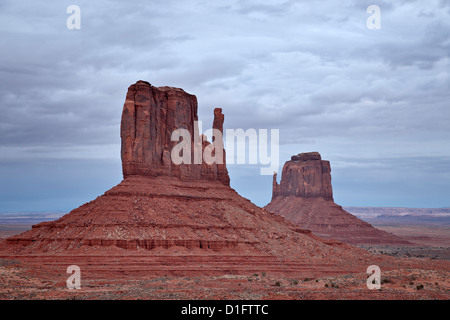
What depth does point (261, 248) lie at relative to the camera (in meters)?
75.6

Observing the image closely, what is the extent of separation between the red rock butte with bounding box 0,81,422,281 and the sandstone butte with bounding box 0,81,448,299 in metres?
0.12

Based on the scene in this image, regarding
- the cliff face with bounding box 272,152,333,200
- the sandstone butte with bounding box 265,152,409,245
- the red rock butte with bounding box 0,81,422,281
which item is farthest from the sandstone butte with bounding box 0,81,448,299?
the cliff face with bounding box 272,152,333,200

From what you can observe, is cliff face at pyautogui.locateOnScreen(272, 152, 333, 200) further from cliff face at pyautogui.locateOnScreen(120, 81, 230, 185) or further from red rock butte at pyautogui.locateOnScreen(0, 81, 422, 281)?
cliff face at pyautogui.locateOnScreen(120, 81, 230, 185)

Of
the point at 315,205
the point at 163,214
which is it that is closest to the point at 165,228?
the point at 163,214

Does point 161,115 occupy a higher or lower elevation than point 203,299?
higher

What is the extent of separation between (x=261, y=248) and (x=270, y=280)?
64.3ft

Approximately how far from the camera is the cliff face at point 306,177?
177125 mm

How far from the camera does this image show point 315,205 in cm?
17375

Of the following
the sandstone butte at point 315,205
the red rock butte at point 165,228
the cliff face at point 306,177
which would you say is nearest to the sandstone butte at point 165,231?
the red rock butte at point 165,228

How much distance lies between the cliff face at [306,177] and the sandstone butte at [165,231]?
8638 cm

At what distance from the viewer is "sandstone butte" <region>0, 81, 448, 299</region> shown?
64938 mm

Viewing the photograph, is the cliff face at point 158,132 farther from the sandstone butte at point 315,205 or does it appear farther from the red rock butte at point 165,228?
the sandstone butte at point 315,205
